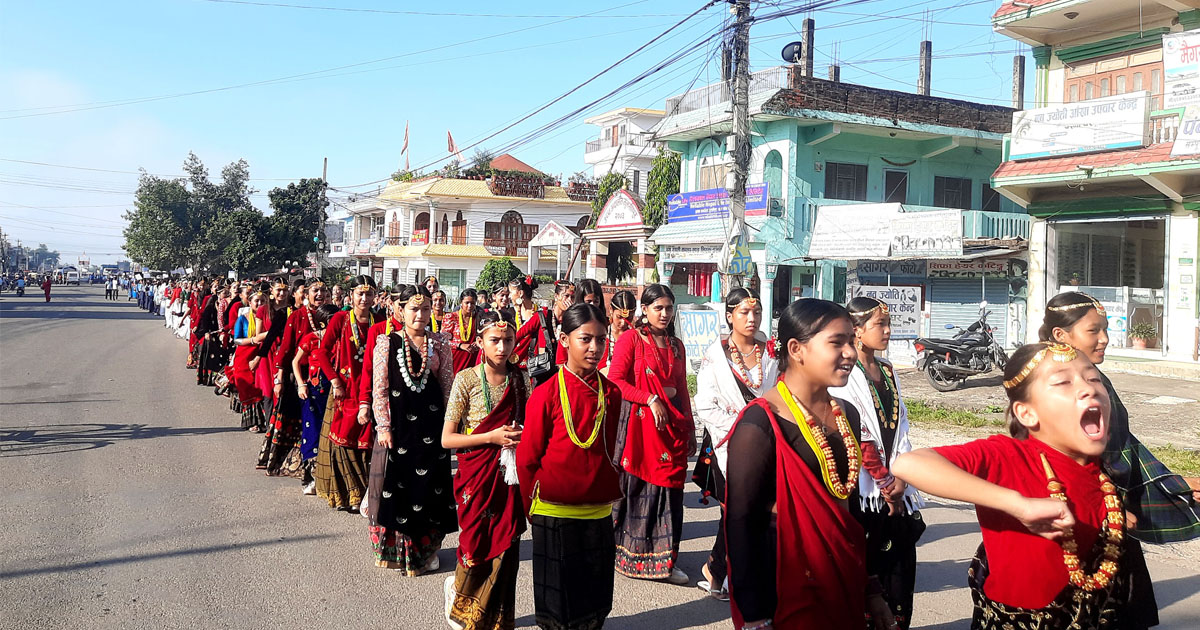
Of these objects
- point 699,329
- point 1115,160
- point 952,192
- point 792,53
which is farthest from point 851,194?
point 699,329

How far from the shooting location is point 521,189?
45.0 meters

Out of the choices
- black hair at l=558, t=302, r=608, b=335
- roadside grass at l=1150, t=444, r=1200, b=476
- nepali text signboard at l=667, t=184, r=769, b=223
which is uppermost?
nepali text signboard at l=667, t=184, r=769, b=223

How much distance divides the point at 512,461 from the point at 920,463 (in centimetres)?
225

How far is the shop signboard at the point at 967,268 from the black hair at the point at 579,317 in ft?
55.3

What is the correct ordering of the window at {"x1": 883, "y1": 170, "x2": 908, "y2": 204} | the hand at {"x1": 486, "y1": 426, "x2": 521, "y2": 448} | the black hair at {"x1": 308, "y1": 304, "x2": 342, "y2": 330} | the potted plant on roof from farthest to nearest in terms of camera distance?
the window at {"x1": 883, "y1": 170, "x2": 908, "y2": 204}
the potted plant on roof
the black hair at {"x1": 308, "y1": 304, "x2": 342, "y2": 330}
the hand at {"x1": 486, "y1": 426, "x2": 521, "y2": 448}

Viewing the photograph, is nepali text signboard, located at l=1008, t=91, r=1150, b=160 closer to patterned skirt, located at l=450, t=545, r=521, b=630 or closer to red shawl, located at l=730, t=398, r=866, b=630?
patterned skirt, located at l=450, t=545, r=521, b=630

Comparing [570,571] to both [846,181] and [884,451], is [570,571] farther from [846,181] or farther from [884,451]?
[846,181]

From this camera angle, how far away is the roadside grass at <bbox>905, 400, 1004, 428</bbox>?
1157 cm

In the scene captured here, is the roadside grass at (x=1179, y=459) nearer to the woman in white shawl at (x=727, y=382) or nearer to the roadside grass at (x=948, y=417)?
the roadside grass at (x=948, y=417)

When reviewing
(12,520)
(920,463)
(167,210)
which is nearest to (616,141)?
(167,210)

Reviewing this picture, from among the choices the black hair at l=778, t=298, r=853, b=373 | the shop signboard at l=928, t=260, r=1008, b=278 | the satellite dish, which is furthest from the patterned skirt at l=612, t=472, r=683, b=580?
the satellite dish

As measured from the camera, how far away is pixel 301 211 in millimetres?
39875

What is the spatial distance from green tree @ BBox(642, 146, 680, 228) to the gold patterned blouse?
83.4 ft

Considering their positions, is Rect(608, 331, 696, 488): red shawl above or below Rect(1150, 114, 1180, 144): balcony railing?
below
